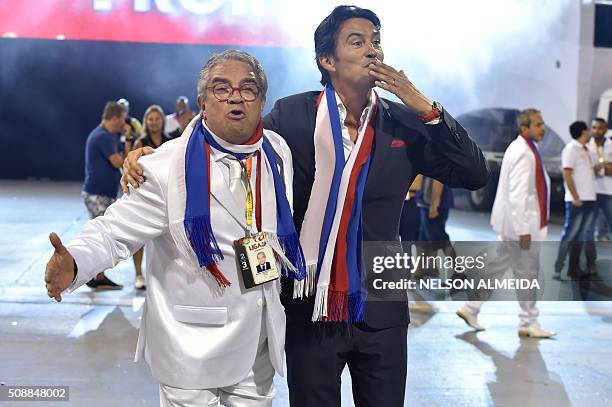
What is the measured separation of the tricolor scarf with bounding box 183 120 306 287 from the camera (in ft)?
8.60

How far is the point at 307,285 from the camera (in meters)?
2.96

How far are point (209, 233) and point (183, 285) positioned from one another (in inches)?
7.9

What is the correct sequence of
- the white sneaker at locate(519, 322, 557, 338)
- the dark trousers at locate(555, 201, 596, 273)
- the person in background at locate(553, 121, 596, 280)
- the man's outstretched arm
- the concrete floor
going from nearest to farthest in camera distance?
the man's outstretched arm → the concrete floor → the white sneaker at locate(519, 322, 557, 338) → the dark trousers at locate(555, 201, 596, 273) → the person in background at locate(553, 121, 596, 280)

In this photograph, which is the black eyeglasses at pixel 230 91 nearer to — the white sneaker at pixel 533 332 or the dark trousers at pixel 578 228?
the white sneaker at pixel 533 332

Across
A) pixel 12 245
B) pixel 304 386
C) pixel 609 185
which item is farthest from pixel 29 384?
pixel 609 185

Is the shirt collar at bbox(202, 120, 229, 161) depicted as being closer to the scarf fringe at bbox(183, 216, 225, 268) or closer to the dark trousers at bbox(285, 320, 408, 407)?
the scarf fringe at bbox(183, 216, 225, 268)

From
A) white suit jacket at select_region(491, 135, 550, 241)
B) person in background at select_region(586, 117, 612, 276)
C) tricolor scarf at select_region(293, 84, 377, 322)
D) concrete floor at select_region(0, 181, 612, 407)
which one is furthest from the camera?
person in background at select_region(586, 117, 612, 276)

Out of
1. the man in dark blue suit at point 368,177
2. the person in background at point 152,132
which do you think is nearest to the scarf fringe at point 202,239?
the man in dark blue suit at point 368,177

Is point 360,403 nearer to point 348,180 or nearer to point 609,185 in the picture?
point 348,180

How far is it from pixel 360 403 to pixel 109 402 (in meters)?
2.25

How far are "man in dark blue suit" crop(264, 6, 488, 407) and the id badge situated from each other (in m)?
0.34

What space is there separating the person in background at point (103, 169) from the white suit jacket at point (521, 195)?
346 centimetres

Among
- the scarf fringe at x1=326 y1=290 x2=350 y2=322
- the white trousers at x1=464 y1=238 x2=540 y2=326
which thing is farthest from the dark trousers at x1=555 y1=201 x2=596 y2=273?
the scarf fringe at x1=326 y1=290 x2=350 y2=322

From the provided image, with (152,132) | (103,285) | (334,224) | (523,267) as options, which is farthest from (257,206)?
Answer: (103,285)
